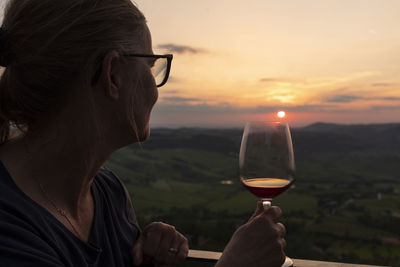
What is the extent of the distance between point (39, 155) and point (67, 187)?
0.13 meters

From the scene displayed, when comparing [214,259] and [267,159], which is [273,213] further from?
[214,259]

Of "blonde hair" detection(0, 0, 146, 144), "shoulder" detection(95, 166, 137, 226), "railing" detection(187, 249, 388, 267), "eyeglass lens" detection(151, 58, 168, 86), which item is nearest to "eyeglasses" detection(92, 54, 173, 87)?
"eyeglass lens" detection(151, 58, 168, 86)

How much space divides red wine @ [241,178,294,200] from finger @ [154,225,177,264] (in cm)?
33

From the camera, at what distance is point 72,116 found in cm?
88

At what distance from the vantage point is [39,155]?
2.81ft

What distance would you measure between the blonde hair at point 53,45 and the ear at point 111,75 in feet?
0.06

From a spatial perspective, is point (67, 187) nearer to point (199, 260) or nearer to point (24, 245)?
point (24, 245)

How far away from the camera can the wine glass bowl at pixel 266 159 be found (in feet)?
3.10

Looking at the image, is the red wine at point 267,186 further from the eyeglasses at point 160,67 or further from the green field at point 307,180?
the green field at point 307,180

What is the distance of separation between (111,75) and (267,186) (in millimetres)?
534

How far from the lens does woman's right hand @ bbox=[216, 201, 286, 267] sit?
0.76 m

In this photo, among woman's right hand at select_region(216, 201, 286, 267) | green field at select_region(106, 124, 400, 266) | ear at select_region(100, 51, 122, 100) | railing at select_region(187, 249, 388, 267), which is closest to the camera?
woman's right hand at select_region(216, 201, 286, 267)

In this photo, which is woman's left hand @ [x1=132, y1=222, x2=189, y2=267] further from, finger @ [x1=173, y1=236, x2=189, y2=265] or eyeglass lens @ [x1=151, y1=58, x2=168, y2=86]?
eyeglass lens @ [x1=151, y1=58, x2=168, y2=86]

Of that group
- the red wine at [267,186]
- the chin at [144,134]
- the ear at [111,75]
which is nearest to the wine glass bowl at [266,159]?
the red wine at [267,186]
